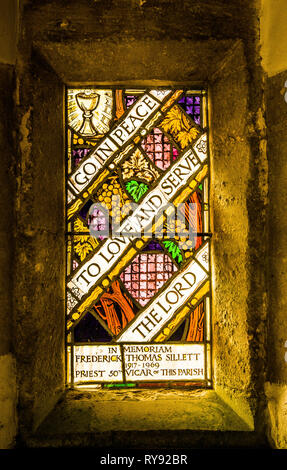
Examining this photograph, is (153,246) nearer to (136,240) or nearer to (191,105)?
(136,240)

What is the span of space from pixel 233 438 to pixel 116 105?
1743mm

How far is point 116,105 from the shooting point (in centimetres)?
164

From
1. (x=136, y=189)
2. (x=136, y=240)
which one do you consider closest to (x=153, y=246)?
(x=136, y=240)

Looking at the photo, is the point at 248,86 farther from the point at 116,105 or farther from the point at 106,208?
the point at 106,208

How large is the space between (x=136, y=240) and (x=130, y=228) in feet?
0.24

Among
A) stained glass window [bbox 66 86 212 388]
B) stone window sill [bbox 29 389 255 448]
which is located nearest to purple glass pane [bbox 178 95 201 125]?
stained glass window [bbox 66 86 212 388]

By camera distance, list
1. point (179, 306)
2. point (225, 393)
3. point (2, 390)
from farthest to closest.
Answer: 1. point (179, 306)
2. point (225, 393)
3. point (2, 390)

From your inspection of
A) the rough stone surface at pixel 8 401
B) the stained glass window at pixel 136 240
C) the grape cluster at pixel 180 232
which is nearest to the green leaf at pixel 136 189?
the stained glass window at pixel 136 240

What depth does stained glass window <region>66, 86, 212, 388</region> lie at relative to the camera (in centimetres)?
157

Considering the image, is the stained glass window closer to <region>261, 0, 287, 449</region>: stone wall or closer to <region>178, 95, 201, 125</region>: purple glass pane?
<region>178, 95, 201, 125</region>: purple glass pane

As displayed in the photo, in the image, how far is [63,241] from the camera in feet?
5.22

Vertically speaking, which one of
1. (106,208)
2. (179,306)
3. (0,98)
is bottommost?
(179,306)

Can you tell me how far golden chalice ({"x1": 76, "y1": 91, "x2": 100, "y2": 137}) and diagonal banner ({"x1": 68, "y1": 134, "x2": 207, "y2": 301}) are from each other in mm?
481

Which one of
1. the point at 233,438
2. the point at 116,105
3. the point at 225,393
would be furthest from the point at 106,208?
the point at 233,438
